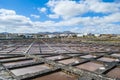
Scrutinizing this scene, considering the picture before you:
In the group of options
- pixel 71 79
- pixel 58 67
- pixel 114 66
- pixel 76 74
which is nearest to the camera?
pixel 71 79

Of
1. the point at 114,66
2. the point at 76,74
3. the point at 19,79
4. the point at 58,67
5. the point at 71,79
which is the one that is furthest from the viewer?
the point at 114,66

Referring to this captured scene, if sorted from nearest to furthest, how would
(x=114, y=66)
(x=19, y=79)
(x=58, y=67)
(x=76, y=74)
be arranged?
(x=19, y=79) < (x=76, y=74) < (x=58, y=67) < (x=114, y=66)

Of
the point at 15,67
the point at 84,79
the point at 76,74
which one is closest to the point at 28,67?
the point at 15,67

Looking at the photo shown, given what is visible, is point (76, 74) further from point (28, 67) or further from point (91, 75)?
point (28, 67)

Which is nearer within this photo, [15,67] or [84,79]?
[84,79]

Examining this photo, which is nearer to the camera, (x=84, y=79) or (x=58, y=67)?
(x=84, y=79)

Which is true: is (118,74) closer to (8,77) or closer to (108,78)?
(108,78)

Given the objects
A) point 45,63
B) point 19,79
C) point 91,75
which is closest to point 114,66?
point 91,75

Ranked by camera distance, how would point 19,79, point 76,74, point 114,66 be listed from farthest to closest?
point 114,66
point 76,74
point 19,79
